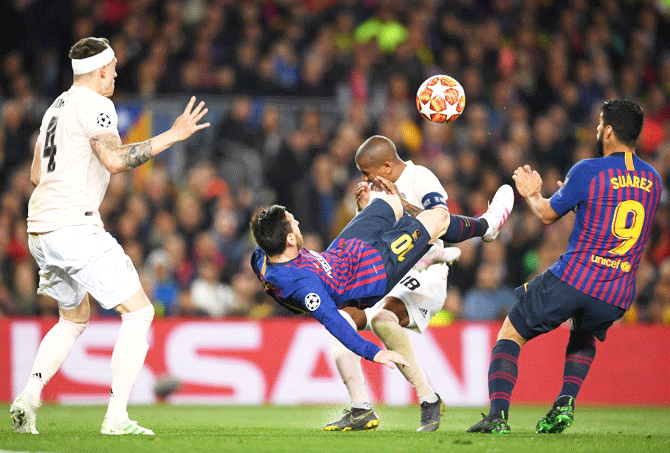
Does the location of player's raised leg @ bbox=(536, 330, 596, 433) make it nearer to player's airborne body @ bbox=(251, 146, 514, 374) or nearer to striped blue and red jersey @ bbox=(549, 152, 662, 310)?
striped blue and red jersey @ bbox=(549, 152, 662, 310)

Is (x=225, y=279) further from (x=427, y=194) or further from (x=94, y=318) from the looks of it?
(x=427, y=194)

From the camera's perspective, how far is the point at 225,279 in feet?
38.1

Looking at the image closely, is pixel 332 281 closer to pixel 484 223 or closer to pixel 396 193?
pixel 396 193

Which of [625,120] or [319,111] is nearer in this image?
[625,120]

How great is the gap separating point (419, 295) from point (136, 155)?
2.73 m

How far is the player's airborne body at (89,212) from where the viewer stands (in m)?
5.84

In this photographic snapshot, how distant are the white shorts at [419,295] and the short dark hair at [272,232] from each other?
4.95ft

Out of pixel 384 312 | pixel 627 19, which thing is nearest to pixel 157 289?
pixel 384 312

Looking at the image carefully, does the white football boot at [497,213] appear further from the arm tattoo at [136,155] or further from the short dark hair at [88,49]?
the short dark hair at [88,49]

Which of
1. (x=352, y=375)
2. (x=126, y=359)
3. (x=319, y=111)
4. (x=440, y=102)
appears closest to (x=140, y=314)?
(x=126, y=359)

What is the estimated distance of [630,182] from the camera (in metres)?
6.39

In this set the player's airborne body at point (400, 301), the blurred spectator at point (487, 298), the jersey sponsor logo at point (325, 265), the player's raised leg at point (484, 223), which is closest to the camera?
the jersey sponsor logo at point (325, 265)

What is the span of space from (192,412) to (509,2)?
29.8ft

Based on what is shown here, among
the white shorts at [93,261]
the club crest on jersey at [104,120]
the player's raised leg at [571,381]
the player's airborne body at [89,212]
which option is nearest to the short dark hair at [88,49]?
the player's airborne body at [89,212]
